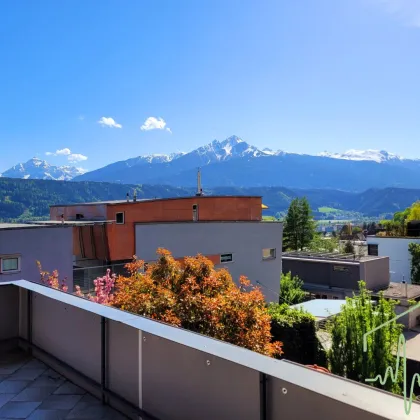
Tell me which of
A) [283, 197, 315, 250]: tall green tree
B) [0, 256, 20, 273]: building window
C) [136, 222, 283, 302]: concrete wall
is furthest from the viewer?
[283, 197, 315, 250]: tall green tree

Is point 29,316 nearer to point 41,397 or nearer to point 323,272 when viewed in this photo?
point 41,397

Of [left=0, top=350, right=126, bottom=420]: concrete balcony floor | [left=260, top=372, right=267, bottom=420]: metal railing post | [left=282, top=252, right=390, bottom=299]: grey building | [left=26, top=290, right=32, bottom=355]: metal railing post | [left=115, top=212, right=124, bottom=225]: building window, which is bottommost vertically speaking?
[left=282, top=252, right=390, bottom=299]: grey building

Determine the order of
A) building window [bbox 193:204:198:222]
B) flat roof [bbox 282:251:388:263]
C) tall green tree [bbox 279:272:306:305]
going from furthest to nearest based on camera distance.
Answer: flat roof [bbox 282:251:388:263] < tall green tree [bbox 279:272:306:305] < building window [bbox 193:204:198:222]

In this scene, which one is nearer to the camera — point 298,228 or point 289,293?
point 289,293

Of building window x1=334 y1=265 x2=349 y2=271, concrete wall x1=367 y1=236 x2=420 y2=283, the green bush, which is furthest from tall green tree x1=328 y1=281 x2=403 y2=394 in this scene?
concrete wall x1=367 y1=236 x2=420 y2=283

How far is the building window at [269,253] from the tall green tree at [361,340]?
946cm

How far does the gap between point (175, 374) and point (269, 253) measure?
67.7 ft

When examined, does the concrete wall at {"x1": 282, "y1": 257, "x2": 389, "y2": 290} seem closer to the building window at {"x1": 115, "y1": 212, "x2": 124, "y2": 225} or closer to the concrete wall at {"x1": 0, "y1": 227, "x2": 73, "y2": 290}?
the building window at {"x1": 115, "y1": 212, "x2": 124, "y2": 225}

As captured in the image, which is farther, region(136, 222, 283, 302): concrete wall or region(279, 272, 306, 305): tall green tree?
region(279, 272, 306, 305): tall green tree

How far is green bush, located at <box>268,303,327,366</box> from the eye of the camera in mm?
13508

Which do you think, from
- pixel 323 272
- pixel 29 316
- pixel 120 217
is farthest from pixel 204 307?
pixel 323 272

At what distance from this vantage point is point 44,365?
3.72m

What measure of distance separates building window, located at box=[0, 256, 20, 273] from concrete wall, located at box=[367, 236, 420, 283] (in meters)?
31.7

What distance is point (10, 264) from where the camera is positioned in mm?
12305
